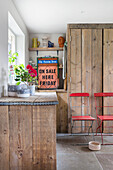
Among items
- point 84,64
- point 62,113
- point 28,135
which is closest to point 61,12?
point 84,64

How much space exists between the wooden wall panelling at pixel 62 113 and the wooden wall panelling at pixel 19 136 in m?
1.94

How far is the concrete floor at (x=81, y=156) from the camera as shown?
7.39 ft

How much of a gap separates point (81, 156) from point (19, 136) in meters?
1.26

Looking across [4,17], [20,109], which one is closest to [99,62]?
[4,17]

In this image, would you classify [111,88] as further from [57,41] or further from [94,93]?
[57,41]

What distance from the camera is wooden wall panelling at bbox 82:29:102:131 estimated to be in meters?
3.58

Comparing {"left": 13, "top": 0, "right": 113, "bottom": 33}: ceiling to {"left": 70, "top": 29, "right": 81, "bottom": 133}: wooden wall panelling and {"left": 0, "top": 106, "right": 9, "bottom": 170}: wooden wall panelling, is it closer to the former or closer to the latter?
{"left": 70, "top": 29, "right": 81, "bottom": 133}: wooden wall panelling

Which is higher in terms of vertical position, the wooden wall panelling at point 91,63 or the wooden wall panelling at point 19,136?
the wooden wall panelling at point 91,63

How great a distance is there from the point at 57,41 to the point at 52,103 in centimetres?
315

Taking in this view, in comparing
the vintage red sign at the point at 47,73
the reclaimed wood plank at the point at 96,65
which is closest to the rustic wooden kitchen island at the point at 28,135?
the reclaimed wood plank at the point at 96,65

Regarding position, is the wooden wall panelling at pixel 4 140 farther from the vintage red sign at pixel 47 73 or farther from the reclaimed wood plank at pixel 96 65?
the vintage red sign at pixel 47 73

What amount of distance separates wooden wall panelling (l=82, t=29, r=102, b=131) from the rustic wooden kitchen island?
6.46 feet

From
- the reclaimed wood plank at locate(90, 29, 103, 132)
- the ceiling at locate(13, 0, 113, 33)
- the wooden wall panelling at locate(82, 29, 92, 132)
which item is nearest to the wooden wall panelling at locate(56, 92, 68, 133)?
the wooden wall panelling at locate(82, 29, 92, 132)

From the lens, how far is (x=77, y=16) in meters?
3.32
